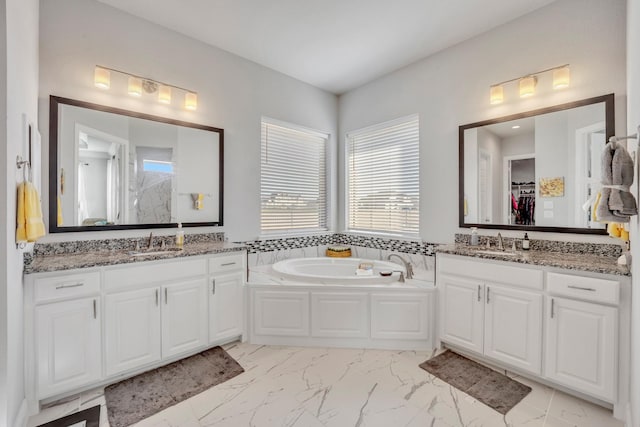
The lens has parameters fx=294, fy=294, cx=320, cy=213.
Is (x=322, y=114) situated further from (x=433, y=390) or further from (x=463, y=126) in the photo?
(x=433, y=390)

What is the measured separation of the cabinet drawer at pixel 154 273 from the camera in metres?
2.05

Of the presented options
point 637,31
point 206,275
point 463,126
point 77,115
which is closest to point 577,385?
point 637,31

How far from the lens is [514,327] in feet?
7.06

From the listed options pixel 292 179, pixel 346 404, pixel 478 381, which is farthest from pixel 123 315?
pixel 478 381

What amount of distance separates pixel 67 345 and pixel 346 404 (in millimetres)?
1808

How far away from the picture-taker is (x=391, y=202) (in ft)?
12.0

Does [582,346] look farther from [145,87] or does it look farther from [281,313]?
[145,87]

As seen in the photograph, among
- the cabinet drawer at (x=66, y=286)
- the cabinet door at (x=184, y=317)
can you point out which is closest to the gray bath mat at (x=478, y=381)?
the cabinet door at (x=184, y=317)

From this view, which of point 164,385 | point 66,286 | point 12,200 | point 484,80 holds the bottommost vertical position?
point 164,385

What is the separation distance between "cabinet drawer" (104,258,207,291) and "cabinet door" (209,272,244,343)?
20 centimetres

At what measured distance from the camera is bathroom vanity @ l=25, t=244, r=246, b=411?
5.86ft

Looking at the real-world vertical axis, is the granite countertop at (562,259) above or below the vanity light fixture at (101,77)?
below

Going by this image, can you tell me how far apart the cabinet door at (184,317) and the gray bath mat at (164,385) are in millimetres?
138

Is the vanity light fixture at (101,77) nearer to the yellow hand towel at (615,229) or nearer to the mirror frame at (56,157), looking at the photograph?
the mirror frame at (56,157)
